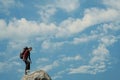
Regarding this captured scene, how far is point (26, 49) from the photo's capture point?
127 feet

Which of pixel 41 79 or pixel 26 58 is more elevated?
pixel 26 58

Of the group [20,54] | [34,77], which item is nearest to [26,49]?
[20,54]

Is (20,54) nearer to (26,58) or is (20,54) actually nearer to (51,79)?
(26,58)

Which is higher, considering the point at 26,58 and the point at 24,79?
the point at 26,58

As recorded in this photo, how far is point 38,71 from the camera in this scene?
3853cm

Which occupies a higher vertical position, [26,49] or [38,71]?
[26,49]

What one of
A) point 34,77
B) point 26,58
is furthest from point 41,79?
point 26,58

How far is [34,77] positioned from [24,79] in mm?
1418

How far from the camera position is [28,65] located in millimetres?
38812

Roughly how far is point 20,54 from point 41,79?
13.9 ft

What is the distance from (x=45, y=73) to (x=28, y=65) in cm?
237

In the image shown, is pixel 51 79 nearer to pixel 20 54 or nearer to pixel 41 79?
pixel 41 79

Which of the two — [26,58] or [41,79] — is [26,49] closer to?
[26,58]

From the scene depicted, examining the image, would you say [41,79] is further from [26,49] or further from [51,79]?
[26,49]
